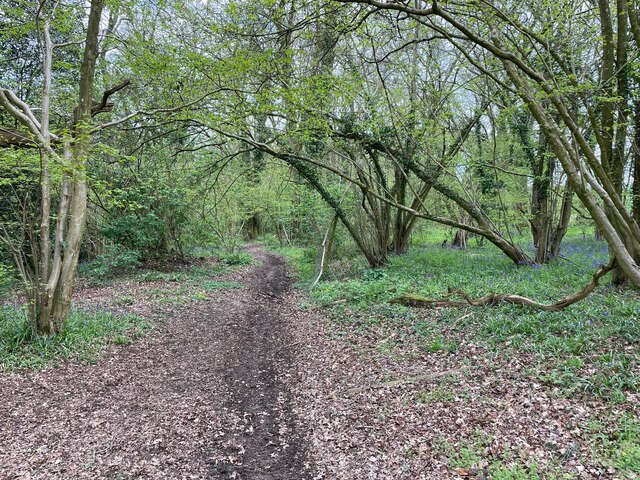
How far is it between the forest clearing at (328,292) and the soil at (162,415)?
3 cm

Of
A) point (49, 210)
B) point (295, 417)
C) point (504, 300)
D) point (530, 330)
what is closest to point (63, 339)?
point (49, 210)

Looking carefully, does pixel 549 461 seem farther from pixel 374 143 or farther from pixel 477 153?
pixel 477 153

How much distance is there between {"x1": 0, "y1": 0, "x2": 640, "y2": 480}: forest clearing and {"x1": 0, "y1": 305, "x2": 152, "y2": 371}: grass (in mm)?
39

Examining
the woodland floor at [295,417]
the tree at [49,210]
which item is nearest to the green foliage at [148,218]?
the tree at [49,210]

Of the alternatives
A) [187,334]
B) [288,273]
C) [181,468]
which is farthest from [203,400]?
[288,273]

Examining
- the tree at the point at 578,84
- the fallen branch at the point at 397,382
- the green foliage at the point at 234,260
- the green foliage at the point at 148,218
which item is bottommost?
the fallen branch at the point at 397,382

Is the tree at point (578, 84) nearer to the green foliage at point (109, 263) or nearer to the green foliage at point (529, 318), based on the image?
the green foliage at point (529, 318)

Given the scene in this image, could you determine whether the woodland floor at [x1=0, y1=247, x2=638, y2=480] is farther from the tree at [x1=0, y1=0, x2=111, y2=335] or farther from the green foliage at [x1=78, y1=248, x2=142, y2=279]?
the green foliage at [x1=78, y1=248, x2=142, y2=279]

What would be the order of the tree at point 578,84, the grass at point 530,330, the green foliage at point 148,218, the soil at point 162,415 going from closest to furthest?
the grass at point 530,330
the soil at point 162,415
the tree at point 578,84
the green foliage at point 148,218

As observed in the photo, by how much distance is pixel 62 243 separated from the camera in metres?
6.75

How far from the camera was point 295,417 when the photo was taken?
15.5ft

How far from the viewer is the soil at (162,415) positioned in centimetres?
382

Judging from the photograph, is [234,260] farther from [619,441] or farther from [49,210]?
[619,441]

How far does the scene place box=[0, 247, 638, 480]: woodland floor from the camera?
357cm
